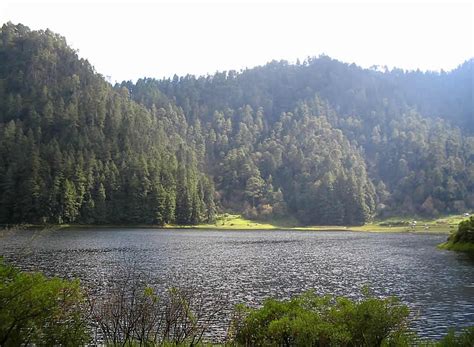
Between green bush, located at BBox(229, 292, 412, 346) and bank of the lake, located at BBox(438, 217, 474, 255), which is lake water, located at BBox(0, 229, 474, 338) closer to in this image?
bank of the lake, located at BBox(438, 217, 474, 255)

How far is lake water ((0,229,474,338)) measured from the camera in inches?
1833

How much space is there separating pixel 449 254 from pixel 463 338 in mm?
80780

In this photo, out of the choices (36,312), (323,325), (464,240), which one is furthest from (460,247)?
(36,312)

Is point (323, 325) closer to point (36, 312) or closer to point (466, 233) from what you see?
point (36, 312)

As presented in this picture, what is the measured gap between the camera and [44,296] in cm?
1745

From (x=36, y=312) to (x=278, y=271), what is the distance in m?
52.3

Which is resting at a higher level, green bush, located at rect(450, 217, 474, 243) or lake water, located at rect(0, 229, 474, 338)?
green bush, located at rect(450, 217, 474, 243)

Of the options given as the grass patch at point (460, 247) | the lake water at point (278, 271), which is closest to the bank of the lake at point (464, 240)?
the grass patch at point (460, 247)

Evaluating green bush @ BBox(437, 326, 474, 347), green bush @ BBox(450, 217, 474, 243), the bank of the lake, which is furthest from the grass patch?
green bush @ BBox(437, 326, 474, 347)

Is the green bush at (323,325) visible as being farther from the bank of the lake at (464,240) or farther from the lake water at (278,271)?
the bank of the lake at (464,240)

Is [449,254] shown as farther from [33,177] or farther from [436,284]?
[33,177]

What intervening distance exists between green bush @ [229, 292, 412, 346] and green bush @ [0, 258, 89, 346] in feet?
22.3

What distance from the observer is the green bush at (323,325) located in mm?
18344

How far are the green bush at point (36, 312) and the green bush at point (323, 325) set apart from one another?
6801 millimetres
